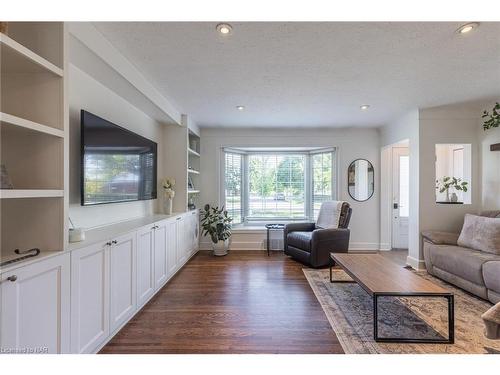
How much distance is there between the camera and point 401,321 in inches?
88.3

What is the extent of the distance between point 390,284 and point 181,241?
2.69m

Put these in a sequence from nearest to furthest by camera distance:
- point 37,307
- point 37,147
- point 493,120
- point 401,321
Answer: point 37,307 < point 37,147 < point 401,321 < point 493,120

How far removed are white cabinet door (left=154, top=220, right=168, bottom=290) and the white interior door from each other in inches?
169

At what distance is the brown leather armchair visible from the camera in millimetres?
3752

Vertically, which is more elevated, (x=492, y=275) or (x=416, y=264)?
(x=492, y=275)

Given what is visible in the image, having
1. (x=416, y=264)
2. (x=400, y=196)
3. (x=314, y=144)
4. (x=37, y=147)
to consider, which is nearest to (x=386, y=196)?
(x=400, y=196)


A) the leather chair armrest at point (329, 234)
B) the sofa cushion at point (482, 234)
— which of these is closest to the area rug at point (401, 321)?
the sofa cushion at point (482, 234)

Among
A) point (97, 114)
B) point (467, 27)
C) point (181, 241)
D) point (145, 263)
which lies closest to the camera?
point (467, 27)

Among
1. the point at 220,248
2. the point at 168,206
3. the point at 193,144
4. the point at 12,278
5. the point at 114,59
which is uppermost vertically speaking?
the point at 114,59

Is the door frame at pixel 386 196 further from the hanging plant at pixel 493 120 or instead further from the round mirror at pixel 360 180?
the hanging plant at pixel 493 120

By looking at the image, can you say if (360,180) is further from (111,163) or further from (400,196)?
(111,163)
